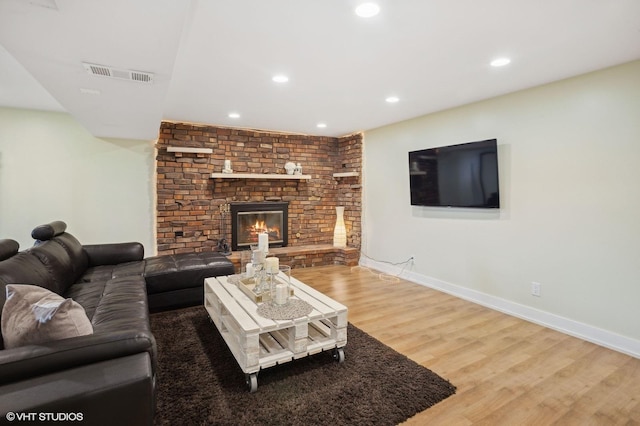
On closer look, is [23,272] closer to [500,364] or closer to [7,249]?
[7,249]

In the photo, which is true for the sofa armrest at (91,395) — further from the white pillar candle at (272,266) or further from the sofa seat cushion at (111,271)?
the sofa seat cushion at (111,271)

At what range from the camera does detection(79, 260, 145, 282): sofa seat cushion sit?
308cm

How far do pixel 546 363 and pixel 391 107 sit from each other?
9.65ft

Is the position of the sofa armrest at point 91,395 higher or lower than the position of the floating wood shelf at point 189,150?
lower

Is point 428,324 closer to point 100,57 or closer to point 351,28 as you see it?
point 351,28

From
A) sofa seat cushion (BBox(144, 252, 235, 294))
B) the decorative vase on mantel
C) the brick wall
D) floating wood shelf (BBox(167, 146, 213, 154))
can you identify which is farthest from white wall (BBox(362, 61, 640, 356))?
A: floating wood shelf (BBox(167, 146, 213, 154))

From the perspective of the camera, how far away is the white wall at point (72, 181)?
3.95 m

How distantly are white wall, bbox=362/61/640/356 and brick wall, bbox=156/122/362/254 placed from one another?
6.51ft

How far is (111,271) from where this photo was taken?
10.8ft

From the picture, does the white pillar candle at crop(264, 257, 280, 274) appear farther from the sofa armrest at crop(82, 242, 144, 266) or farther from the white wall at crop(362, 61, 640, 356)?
the white wall at crop(362, 61, 640, 356)

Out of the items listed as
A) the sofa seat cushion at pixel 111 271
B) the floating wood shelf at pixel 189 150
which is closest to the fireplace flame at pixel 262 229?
the floating wood shelf at pixel 189 150

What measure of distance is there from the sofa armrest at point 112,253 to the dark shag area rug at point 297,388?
4.93 feet

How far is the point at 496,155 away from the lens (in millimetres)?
3369

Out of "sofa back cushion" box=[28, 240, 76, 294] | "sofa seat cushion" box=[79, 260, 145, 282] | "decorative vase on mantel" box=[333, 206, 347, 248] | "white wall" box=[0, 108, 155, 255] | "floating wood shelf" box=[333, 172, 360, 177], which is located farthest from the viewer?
"decorative vase on mantel" box=[333, 206, 347, 248]
